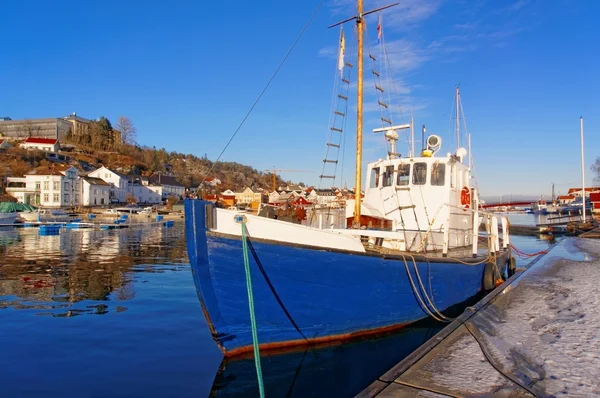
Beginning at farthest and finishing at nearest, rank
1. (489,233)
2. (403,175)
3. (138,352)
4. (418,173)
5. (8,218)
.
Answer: (8,218)
(489,233)
(403,175)
(418,173)
(138,352)

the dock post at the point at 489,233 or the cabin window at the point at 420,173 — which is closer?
the cabin window at the point at 420,173

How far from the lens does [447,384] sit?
477 cm

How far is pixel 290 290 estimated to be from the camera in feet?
24.1

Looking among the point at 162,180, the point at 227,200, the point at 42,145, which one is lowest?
the point at 227,200

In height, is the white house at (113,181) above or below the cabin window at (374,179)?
above

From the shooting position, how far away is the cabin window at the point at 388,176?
500 inches

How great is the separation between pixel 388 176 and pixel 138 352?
27.2ft

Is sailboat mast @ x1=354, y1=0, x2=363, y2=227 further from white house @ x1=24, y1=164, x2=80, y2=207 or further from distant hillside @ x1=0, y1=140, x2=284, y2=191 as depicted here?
white house @ x1=24, y1=164, x2=80, y2=207

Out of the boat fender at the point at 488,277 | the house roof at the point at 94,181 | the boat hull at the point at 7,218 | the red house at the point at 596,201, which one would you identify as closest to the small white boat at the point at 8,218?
the boat hull at the point at 7,218

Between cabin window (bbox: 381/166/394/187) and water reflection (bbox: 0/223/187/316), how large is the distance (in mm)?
8345

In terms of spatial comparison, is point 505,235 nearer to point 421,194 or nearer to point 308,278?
point 421,194

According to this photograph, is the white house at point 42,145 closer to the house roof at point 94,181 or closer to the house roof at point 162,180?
the house roof at point 162,180

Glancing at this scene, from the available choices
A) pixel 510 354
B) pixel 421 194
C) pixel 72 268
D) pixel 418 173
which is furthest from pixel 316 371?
pixel 72 268

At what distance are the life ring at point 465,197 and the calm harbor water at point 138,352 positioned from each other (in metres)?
4.70
